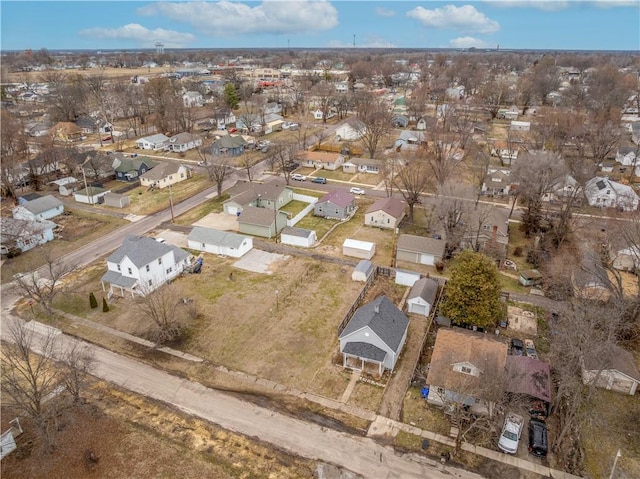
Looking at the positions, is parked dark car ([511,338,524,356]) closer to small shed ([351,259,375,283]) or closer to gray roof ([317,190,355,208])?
small shed ([351,259,375,283])

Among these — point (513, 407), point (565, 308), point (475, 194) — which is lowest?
point (513, 407)

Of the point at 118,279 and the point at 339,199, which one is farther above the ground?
the point at 339,199

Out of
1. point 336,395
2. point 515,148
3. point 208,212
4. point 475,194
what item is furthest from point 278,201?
point 515,148

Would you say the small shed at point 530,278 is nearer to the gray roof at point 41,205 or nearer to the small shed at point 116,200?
the small shed at point 116,200

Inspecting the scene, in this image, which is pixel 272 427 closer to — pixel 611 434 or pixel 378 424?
pixel 378 424

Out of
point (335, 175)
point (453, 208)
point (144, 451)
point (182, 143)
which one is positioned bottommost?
point (144, 451)

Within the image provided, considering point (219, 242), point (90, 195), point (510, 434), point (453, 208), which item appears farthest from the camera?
point (90, 195)

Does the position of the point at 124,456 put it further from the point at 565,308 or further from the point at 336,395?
the point at 565,308

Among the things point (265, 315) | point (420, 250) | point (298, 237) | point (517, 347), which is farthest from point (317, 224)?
point (517, 347)
